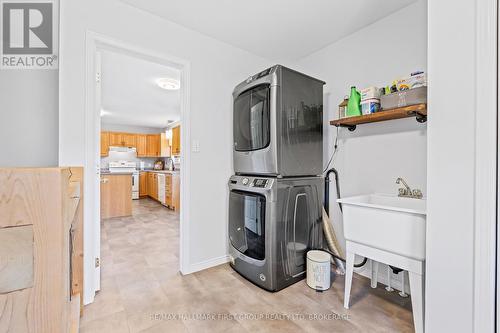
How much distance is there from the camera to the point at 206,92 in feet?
7.30

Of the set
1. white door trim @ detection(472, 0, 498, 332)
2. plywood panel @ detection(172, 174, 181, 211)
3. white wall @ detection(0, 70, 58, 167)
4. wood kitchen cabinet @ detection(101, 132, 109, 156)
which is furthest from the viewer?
wood kitchen cabinet @ detection(101, 132, 109, 156)

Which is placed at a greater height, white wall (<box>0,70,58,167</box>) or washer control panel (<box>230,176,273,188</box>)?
white wall (<box>0,70,58,167</box>)

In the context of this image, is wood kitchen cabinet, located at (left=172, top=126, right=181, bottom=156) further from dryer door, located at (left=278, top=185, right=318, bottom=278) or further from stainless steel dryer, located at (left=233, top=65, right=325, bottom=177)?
dryer door, located at (left=278, top=185, right=318, bottom=278)

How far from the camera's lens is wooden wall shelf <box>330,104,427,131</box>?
1.50 m

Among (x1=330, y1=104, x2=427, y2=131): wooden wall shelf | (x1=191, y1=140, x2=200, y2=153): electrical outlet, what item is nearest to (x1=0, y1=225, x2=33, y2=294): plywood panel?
(x1=191, y1=140, x2=200, y2=153): electrical outlet

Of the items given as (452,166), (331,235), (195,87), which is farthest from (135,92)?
(452,166)

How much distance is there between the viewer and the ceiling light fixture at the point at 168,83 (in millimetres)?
3412

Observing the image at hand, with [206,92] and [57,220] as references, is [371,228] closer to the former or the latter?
[57,220]

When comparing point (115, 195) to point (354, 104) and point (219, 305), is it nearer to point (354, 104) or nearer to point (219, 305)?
point (219, 305)

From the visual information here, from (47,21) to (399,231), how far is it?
2685mm

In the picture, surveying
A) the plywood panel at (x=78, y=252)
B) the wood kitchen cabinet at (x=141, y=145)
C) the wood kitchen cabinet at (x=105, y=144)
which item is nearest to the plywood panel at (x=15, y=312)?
the plywood panel at (x=78, y=252)

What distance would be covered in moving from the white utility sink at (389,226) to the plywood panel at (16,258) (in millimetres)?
1517

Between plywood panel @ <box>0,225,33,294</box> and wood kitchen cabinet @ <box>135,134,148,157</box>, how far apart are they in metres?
7.21

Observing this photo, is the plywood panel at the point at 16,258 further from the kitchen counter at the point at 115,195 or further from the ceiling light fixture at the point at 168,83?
the kitchen counter at the point at 115,195
